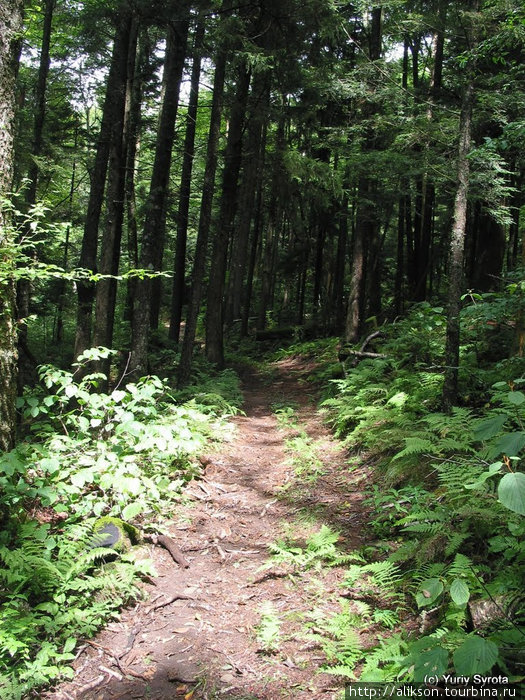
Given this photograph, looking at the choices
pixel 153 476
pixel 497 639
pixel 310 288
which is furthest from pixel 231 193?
pixel 310 288

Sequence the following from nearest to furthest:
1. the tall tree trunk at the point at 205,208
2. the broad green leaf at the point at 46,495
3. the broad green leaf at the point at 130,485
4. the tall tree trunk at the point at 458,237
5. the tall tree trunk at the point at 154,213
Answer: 1. the broad green leaf at the point at 46,495
2. the broad green leaf at the point at 130,485
3. the tall tree trunk at the point at 458,237
4. the tall tree trunk at the point at 154,213
5. the tall tree trunk at the point at 205,208

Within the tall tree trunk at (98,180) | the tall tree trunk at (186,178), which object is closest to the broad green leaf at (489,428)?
the tall tree trunk at (98,180)

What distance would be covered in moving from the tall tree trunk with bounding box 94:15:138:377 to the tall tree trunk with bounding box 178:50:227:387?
76.0 inches

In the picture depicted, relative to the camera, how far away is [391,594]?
3406 mm

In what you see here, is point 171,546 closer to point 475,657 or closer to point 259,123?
point 475,657


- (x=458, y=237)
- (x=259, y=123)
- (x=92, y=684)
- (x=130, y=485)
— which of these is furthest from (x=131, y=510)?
(x=259, y=123)

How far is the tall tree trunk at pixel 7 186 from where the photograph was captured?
3.88 metres

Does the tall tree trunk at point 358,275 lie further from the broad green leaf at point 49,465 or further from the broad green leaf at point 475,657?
the broad green leaf at point 475,657

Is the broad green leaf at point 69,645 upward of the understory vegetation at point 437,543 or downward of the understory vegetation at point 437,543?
downward

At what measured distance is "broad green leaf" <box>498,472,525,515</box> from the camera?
167cm

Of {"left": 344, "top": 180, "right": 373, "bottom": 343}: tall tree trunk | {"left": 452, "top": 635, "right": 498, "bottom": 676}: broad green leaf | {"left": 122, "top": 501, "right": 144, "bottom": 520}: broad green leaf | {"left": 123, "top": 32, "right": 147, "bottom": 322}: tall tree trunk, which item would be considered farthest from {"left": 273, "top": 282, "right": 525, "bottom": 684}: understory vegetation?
{"left": 123, "top": 32, "right": 147, "bottom": 322}: tall tree trunk

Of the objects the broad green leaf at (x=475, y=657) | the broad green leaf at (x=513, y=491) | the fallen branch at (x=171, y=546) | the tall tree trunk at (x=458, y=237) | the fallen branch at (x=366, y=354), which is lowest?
the fallen branch at (x=171, y=546)

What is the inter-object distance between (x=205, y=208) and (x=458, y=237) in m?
6.49

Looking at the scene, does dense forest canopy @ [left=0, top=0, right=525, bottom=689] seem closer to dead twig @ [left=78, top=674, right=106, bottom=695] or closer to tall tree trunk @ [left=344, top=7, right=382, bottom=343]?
tall tree trunk @ [left=344, top=7, right=382, bottom=343]
